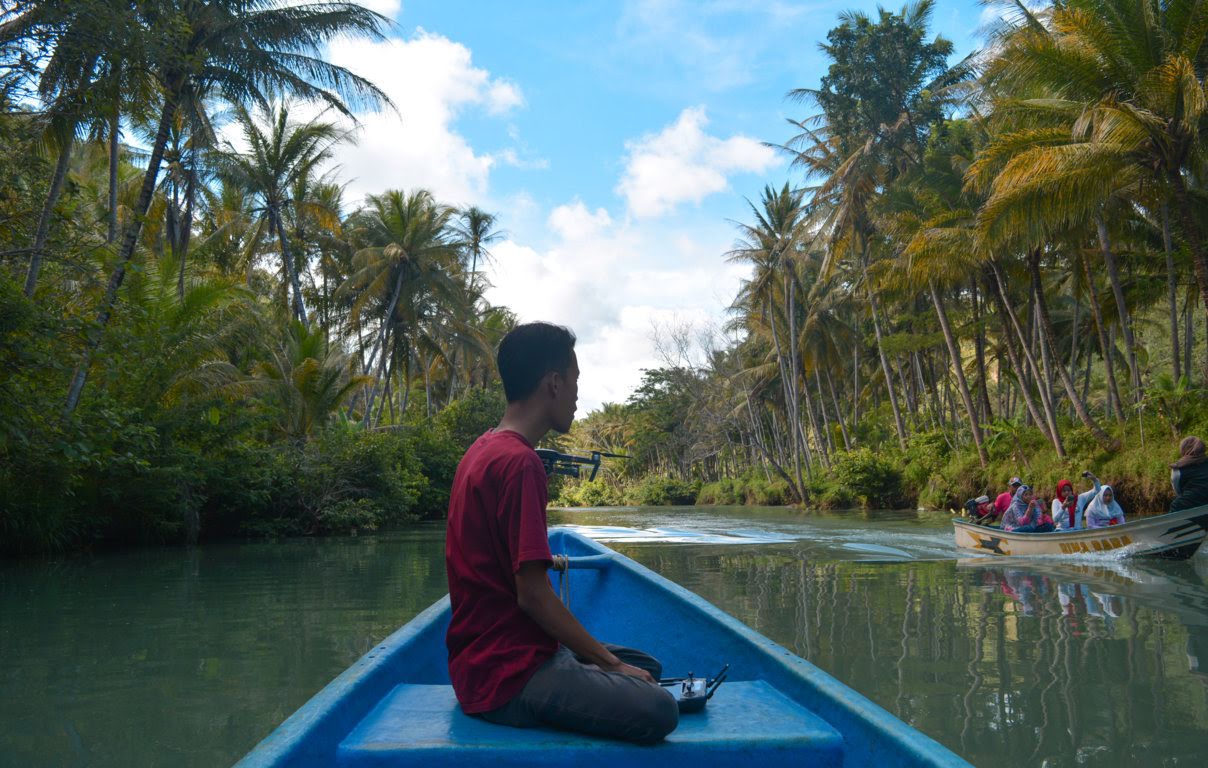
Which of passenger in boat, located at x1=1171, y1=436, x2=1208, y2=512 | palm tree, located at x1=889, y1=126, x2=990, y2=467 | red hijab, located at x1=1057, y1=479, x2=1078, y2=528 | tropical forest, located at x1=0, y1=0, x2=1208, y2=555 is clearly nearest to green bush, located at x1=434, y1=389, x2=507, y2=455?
tropical forest, located at x1=0, y1=0, x2=1208, y2=555

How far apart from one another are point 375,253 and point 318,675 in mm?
22297

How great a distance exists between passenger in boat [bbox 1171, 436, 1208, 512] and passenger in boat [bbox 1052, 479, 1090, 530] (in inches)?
63.2

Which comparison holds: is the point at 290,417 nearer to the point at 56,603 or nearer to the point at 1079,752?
the point at 56,603

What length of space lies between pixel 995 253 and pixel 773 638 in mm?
15671

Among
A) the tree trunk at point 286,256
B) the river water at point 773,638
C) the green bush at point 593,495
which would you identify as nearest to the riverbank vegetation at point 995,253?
the river water at point 773,638

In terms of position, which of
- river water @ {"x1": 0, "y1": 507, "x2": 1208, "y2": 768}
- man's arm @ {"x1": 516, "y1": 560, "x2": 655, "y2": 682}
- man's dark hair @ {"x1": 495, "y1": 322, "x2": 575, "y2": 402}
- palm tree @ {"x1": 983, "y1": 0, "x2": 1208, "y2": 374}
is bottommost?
river water @ {"x1": 0, "y1": 507, "x2": 1208, "y2": 768}

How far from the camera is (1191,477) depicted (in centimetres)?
1016

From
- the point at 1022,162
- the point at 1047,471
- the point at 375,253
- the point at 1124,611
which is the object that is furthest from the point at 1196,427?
the point at 375,253

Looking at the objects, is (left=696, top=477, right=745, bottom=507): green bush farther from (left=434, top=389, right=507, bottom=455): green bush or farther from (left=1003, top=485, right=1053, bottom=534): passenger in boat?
(left=1003, top=485, right=1053, bottom=534): passenger in boat

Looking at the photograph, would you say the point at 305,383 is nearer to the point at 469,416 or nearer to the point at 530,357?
the point at 469,416

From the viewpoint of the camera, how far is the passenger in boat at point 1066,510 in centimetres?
1180

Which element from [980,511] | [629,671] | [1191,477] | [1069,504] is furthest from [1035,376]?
[629,671]

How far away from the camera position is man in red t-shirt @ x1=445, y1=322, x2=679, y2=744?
2.24m

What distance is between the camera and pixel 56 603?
8.30 metres
